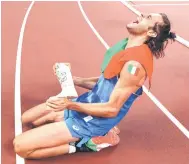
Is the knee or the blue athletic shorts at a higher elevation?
the blue athletic shorts

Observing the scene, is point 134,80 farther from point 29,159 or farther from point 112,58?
point 29,159

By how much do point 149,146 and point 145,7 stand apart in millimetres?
7033

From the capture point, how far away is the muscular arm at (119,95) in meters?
3.80

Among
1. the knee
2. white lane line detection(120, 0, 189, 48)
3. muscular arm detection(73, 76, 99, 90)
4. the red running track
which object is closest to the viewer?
the knee

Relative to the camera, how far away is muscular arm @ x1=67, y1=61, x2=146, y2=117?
12.5 feet

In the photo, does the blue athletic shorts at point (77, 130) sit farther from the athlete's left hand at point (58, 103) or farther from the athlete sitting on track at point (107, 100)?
the athlete's left hand at point (58, 103)

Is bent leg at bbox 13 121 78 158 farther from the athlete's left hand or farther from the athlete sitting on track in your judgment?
the athlete's left hand

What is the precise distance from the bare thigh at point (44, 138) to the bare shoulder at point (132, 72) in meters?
0.81

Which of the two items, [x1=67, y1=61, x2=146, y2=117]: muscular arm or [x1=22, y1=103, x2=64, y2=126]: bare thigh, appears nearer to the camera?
[x1=67, y1=61, x2=146, y2=117]: muscular arm

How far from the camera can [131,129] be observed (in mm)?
4949

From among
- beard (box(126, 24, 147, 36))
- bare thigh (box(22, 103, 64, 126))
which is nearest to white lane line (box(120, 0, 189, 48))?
bare thigh (box(22, 103, 64, 126))

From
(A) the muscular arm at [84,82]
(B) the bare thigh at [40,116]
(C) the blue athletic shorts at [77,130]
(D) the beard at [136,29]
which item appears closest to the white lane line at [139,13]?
(A) the muscular arm at [84,82]

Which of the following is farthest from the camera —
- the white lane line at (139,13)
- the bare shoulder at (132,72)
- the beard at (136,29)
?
the white lane line at (139,13)

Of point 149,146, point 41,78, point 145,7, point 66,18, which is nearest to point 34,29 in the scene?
point 66,18
